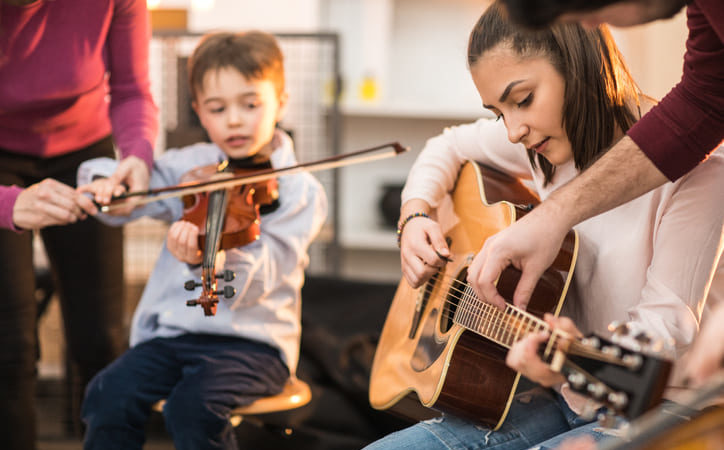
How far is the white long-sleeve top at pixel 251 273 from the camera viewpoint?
1.31 metres

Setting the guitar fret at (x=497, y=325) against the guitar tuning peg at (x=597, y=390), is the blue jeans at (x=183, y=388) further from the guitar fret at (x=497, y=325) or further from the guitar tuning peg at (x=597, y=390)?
the guitar tuning peg at (x=597, y=390)

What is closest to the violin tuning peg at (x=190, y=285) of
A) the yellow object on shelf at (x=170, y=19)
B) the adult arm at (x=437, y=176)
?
the adult arm at (x=437, y=176)

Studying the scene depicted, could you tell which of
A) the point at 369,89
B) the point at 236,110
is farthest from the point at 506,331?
the point at 369,89

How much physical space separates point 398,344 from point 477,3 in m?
2.42

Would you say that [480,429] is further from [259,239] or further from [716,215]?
[259,239]

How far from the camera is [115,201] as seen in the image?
126cm

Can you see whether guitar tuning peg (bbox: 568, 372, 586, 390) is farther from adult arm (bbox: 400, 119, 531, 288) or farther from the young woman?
adult arm (bbox: 400, 119, 531, 288)

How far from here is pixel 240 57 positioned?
4.49ft

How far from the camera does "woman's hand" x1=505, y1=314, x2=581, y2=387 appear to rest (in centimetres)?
74

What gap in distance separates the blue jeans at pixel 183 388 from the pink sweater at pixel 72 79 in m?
0.33

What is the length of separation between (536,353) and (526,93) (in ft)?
1.26

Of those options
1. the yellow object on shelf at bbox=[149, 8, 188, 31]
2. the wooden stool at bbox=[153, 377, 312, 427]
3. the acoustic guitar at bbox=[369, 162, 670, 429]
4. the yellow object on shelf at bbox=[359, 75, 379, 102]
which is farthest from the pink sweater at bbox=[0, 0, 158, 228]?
the yellow object on shelf at bbox=[359, 75, 379, 102]

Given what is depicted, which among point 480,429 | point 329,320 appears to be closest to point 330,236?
point 329,320

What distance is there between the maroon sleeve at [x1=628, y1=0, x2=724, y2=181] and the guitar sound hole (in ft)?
1.10
